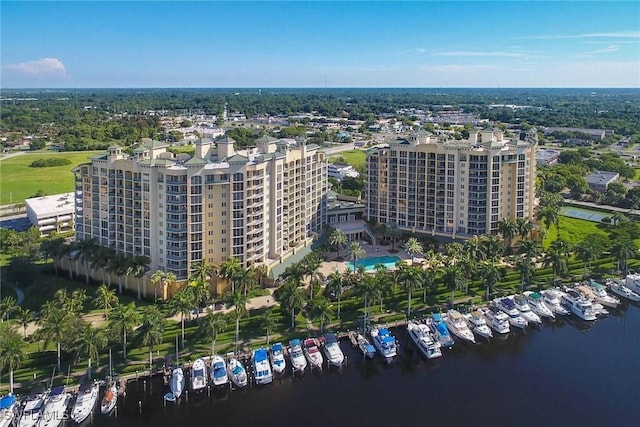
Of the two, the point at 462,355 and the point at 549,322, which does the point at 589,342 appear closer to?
the point at 549,322

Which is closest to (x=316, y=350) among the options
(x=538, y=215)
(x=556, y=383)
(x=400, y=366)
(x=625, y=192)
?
(x=400, y=366)

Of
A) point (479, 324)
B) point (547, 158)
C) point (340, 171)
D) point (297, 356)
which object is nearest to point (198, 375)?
point (297, 356)

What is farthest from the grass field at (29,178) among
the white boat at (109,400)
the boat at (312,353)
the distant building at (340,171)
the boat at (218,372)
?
the boat at (312,353)

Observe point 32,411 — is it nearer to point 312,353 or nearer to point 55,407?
point 55,407

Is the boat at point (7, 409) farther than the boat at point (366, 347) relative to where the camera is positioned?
No

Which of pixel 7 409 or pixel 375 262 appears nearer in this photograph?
pixel 7 409

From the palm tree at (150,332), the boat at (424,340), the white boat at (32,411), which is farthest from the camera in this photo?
the boat at (424,340)

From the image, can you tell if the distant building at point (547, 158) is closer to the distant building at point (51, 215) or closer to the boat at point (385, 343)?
the boat at point (385, 343)
